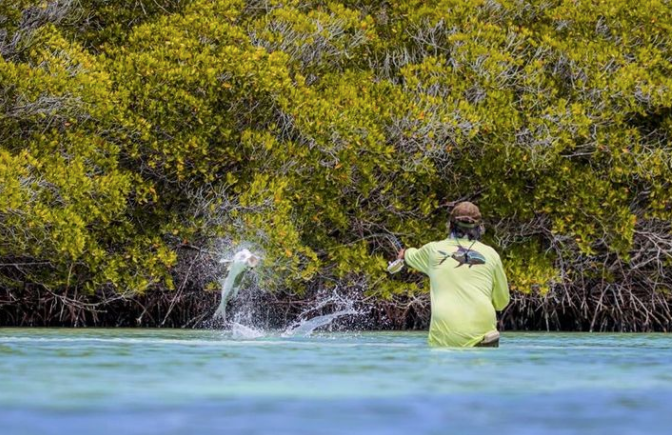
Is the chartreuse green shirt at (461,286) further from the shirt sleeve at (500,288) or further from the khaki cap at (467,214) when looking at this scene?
the khaki cap at (467,214)

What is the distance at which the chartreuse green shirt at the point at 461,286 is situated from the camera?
984cm

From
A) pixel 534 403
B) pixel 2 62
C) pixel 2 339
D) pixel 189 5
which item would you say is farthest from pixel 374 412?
pixel 189 5

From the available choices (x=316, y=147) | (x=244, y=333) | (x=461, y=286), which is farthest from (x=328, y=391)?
(x=316, y=147)

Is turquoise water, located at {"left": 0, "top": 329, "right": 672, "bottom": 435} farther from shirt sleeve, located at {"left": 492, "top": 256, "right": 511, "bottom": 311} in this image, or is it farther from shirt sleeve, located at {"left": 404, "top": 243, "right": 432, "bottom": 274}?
shirt sleeve, located at {"left": 404, "top": 243, "right": 432, "bottom": 274}

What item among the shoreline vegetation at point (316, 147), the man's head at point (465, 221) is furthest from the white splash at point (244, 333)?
the man's head at point (465, 221)

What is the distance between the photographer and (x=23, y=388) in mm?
A: 6770

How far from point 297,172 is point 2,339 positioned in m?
5.52

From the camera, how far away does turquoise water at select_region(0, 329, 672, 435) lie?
5430 millimetres

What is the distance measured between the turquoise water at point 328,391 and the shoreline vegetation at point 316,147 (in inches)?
228

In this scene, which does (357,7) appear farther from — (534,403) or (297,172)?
(534,403)

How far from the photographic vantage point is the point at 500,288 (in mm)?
10031

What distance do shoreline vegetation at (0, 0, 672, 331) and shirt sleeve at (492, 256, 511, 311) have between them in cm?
651

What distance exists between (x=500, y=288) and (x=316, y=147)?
287 inches

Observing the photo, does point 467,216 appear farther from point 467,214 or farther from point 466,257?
point 466,257
